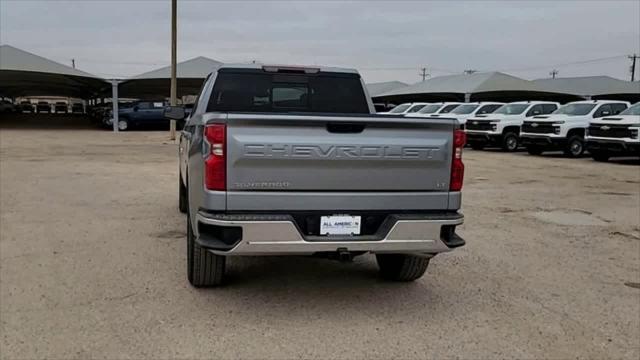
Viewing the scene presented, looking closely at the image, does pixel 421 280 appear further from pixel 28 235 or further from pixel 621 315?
pixel 28 235

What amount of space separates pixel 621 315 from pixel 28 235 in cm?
596

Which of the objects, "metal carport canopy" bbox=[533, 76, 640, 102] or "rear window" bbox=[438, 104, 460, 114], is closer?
"rear window" bbox=[438, 104, 460, 114]

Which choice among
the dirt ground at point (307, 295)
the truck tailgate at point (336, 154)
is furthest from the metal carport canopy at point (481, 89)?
the truck tailgate at point (336, 154)

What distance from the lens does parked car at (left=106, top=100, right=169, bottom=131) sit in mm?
34062

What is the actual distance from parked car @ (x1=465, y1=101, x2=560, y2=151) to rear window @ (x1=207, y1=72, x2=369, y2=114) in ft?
56.9

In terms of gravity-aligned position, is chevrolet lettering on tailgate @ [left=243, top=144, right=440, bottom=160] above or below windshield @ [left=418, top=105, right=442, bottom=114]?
below

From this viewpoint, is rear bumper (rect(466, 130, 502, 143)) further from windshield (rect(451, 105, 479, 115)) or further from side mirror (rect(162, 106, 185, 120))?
side mirror (rect(162, 106, 185, 120))

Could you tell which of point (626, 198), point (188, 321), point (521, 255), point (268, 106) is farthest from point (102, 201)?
point (626, 198)

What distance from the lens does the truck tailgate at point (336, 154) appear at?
408 centimetres

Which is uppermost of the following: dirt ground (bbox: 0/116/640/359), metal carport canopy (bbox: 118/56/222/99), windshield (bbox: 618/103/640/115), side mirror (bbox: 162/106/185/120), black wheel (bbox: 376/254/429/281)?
metal carport canopy (bbox: 118/56/222/99)

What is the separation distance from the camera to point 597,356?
401cm

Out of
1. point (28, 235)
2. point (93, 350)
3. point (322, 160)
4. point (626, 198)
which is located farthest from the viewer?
point (626, 198)

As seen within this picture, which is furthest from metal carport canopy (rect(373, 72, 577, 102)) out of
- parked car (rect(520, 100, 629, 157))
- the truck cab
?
parked car (rect(520, 100, 629, 157))

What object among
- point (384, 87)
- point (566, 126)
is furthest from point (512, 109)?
point (384, 87)
